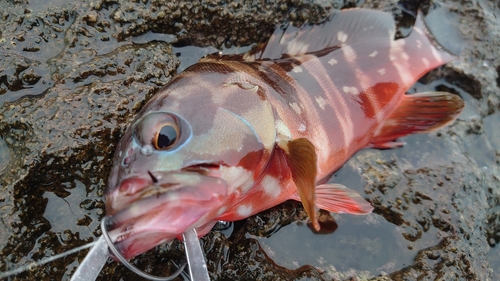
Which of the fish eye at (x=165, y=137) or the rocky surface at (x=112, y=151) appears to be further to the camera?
the rocky surface at (x=112, y=151)

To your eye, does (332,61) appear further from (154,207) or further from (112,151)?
(154,207)

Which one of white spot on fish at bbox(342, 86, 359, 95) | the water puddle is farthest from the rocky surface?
white spot on fish at bbox(342, 86, 359, 95)

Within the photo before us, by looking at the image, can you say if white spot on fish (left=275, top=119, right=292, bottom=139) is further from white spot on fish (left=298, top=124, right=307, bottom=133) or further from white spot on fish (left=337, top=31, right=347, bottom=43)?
white spot on fish (left=337, top=31, right=347, bottom=43)

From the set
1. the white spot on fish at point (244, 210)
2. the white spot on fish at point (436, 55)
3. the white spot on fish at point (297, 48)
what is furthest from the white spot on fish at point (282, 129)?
the white spot on fish at point (436, 55)

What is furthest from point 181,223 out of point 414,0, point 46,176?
point 414,0

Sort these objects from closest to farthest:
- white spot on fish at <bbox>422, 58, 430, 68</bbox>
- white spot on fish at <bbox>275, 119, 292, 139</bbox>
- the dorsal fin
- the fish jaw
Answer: the fish jaw < white spot on fish at <bbox>275, 119, 292, 139</bbox> < the dorsal fin < white spot on fish at <bbox>422, 58, 430, 68</bbox>

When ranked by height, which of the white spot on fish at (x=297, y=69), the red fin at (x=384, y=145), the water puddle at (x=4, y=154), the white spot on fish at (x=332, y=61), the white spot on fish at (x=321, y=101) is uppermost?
the white spot on fish at (x=297, y=69)

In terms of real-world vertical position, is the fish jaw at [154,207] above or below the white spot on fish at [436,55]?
above

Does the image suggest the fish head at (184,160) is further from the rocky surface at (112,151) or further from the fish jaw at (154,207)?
the rocky surface at (112,151)
